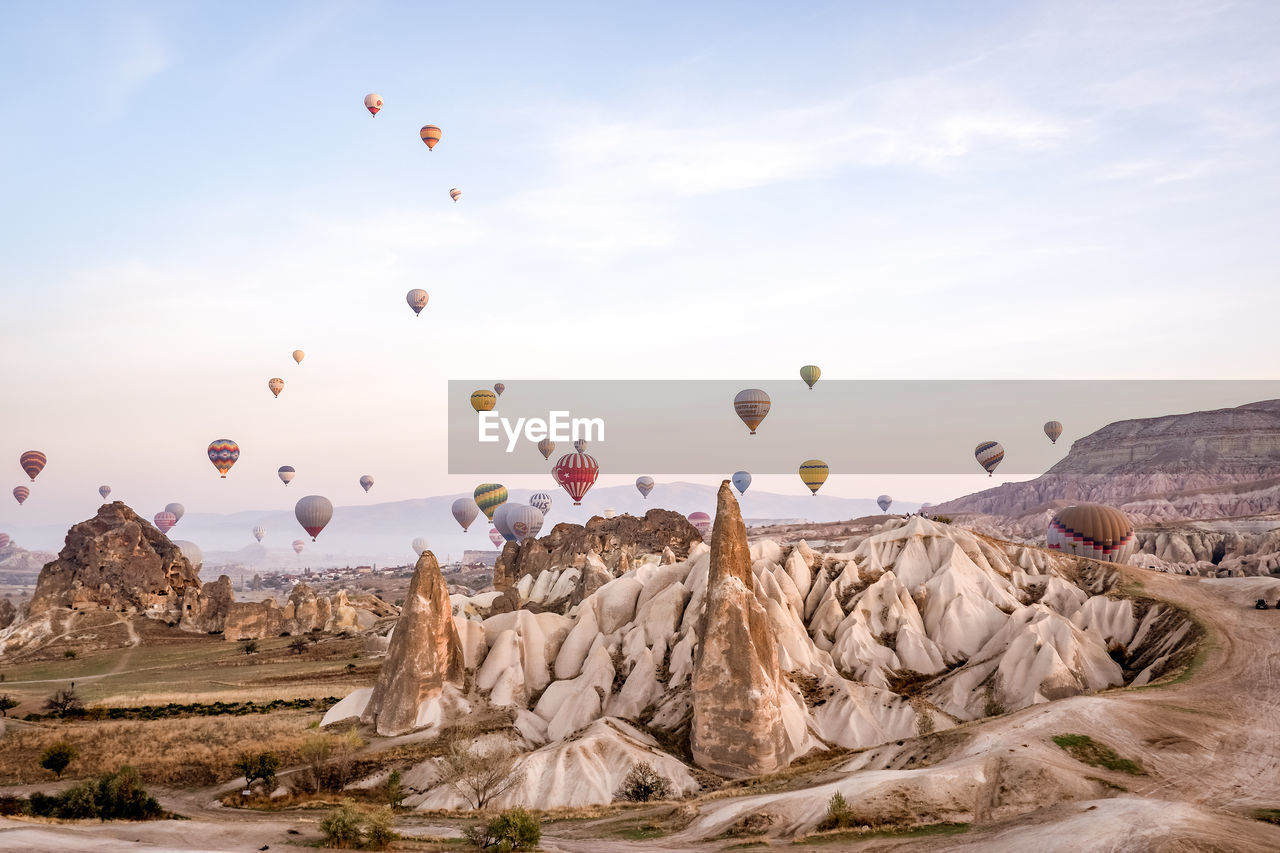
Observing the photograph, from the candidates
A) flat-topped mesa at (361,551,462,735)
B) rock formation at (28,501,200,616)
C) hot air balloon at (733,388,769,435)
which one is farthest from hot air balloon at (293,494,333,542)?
flat-topped mesa at (361,551,462,735)

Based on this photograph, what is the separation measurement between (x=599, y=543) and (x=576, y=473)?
36.6 ft

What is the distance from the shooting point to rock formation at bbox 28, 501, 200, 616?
12044 centimetres

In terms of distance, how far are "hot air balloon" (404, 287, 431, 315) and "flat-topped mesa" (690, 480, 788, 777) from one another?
80.3 m

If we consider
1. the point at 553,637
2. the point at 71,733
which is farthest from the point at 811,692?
the point at 71,733

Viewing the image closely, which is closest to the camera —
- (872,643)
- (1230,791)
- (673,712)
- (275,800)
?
(1230,791)

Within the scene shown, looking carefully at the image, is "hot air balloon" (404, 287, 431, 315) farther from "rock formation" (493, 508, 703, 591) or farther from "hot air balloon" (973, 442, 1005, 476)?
"hot air balloon" (973, 442, 1005, 476)

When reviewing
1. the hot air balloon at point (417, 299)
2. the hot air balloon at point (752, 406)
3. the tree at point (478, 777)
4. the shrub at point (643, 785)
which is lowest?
the shrub at point (643, 785)

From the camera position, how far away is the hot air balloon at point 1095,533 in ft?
303

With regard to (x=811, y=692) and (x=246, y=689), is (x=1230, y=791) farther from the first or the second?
(x=246, y=689)

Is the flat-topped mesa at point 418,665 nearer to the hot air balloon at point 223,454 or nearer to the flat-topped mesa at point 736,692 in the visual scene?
the flat-topped mesa at point 736,692

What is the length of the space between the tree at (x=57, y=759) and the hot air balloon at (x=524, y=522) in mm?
106081

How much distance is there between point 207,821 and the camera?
3772 centimetres

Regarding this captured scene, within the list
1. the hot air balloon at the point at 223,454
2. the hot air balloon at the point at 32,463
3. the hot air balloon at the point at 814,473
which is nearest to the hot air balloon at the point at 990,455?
the hot air balloon at the point at 814,473

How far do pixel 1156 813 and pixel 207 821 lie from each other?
1452 inches
